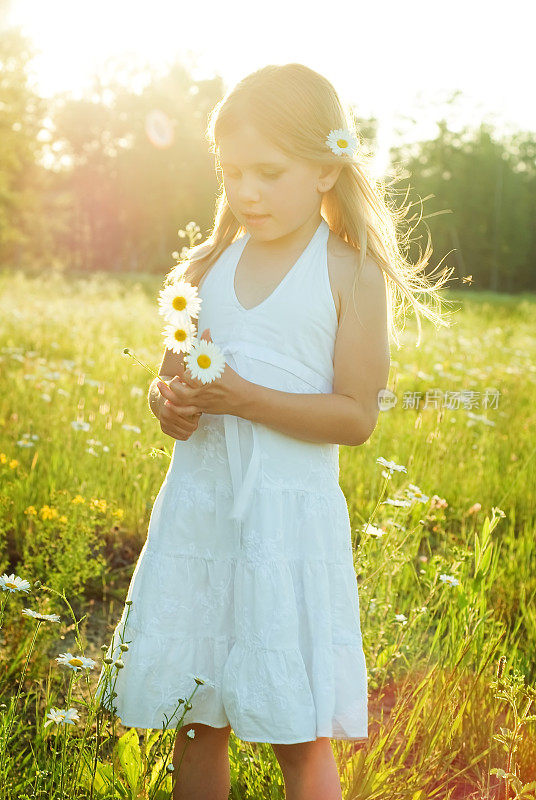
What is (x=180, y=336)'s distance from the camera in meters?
1.51

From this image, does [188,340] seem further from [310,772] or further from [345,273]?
[310,772]

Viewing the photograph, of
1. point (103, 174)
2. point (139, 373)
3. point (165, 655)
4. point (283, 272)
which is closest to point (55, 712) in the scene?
point (165, 655)

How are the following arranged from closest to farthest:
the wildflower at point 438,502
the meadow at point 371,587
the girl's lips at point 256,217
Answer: the girl's lips at point 256,217 → the meadow at point 371,587 → the wildflower at point 438,502

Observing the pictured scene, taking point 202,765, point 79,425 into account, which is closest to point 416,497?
point 202,765

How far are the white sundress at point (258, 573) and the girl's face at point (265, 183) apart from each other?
3.9 inches

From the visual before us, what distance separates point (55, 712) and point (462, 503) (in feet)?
8.34

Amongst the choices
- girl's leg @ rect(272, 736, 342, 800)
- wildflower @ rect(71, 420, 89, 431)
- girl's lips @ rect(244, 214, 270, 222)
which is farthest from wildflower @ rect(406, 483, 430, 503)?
wildflower @ rect(71, 420, 89, 431)

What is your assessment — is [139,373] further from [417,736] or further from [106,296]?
[106,296]

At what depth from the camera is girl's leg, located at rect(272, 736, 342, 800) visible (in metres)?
1.62

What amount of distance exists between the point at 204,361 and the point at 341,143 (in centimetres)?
55

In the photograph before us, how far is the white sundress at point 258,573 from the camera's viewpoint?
1.59m

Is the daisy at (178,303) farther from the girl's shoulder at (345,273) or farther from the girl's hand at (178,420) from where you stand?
the girl's shoulder at (345,273)

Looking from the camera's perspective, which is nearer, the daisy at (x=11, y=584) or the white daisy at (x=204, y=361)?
the white daisy at (x=204, y=361)

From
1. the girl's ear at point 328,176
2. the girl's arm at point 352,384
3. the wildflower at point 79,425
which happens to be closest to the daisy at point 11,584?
the girl's arm at point 352,384
